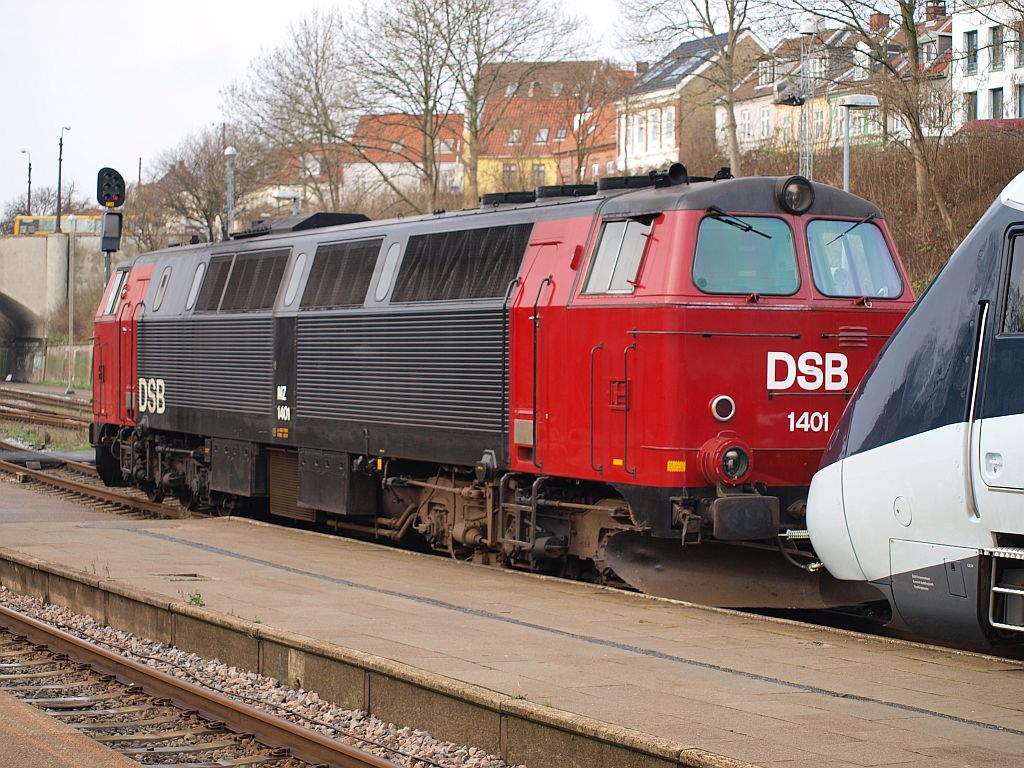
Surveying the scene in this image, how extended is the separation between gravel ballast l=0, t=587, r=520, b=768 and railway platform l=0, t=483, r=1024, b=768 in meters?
0.09

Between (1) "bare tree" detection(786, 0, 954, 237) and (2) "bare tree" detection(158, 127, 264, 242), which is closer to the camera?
(1) "bare tree" detection(786, 0, 954, 237)

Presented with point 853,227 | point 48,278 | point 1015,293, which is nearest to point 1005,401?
point 1015,293

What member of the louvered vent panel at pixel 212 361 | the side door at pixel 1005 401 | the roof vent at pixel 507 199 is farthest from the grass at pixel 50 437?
the side door at pixel 1005 401

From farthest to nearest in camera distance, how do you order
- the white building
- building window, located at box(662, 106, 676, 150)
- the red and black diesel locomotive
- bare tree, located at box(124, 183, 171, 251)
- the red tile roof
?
building window, located at box(662, 106, 676, 150)
bare tree, located at box(124, 183, 171, 251)
the white building
the red tile roof
the red and black diesel locomotive

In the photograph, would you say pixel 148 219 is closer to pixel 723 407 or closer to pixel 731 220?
pixel 731 220

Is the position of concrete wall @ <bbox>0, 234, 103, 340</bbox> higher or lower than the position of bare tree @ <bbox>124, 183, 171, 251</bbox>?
lower

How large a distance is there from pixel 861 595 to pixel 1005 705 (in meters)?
3.16

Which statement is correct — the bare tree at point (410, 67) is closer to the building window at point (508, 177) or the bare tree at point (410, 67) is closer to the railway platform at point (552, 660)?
the building window at point (508, 177)

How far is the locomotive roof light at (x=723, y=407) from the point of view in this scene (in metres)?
10.5

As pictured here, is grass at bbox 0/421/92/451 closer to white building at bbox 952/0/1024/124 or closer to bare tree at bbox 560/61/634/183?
bare tree at bbox 560/61/634/183

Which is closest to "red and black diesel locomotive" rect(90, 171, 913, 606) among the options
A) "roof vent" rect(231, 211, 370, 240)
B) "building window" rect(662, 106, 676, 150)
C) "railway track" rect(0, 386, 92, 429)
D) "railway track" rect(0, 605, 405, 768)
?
"roof vent" rect(231, 211, 370, 240)

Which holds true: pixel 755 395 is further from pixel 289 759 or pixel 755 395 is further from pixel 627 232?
pixel 289 759

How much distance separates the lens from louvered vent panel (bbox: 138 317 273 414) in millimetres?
16281

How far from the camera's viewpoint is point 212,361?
17.5 metres
